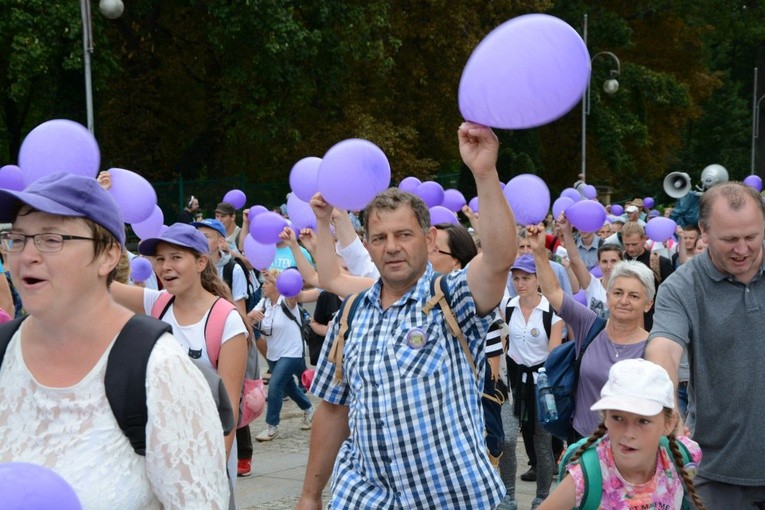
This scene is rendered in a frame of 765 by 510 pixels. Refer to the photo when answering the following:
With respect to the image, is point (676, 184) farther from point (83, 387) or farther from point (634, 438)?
point (83, 387)

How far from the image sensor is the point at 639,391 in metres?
3.58

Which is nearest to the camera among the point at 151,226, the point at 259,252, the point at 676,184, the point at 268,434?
the point at 151,226

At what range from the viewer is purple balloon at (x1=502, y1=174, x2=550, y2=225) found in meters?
8.73

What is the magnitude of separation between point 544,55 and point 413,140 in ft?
90.4

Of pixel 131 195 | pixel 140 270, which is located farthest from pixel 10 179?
pixel 131 195

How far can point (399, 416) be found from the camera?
351 cm

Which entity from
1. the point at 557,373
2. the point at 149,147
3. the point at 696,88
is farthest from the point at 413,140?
the point at 557,373

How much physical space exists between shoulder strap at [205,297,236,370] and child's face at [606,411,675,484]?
1967 millimetres

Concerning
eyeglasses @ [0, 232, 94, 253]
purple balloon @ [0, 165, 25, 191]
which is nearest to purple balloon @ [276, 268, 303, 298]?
purple balloon @ [0, 165, 25, 191]


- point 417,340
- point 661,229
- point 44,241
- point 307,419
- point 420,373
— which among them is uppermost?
point 44,241

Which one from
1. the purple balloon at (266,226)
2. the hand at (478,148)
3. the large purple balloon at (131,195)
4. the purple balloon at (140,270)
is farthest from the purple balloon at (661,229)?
the hand at (478,148)

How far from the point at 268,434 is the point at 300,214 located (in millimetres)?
2476

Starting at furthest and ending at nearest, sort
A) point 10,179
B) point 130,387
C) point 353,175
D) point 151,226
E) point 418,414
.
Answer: point 10,179 < point 151,226 < point 353,175 < point 418,414 < point 130,387

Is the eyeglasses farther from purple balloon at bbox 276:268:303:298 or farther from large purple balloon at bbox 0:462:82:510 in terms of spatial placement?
purple balloon at bbox 276:268:303:298
